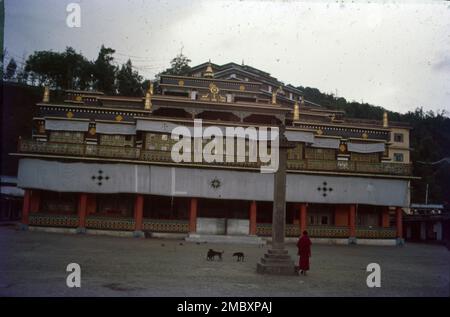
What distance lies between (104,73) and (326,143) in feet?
136

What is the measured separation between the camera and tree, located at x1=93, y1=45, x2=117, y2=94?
215 ft

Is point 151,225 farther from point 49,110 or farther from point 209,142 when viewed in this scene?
point 49,110

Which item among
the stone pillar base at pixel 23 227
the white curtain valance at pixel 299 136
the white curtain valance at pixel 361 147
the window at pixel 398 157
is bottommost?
the stone pillar base at pixel 23 227

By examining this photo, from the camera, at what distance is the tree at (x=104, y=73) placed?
65562 mm

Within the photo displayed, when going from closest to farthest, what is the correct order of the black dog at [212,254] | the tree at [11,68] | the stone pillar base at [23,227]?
the black dog at [212,254], the stone pillar base at [23,227], the tree at [11,68]

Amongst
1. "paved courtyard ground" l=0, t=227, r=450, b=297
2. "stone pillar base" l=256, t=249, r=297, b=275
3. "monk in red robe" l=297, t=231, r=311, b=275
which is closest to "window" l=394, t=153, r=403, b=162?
"paved courtyard ground" l=0, t=227, r=450, b=297

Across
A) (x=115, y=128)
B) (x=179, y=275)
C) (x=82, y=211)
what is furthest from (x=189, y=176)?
(x=179, y=275)

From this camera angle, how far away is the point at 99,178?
3194 centimetres

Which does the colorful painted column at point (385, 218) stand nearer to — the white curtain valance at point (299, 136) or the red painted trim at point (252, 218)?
the white curtain valance at point (299, 136)

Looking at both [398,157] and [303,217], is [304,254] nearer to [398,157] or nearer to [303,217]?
[303,217]

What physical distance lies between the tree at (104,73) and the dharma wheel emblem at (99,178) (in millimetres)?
36191

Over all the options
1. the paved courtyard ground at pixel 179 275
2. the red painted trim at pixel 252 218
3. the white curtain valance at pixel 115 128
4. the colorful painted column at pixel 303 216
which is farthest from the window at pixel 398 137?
the white curtain valance at pixel 115 128
